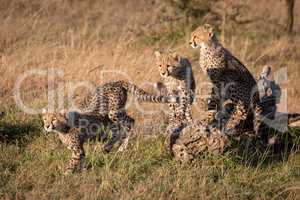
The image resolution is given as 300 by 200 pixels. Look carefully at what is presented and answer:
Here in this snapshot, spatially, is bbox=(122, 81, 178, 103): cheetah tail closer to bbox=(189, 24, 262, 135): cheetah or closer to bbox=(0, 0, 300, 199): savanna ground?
bbox=(0, 0, 300, 199): savanna ground

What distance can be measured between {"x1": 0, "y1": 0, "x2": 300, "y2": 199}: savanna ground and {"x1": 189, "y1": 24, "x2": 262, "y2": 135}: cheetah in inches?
18.7

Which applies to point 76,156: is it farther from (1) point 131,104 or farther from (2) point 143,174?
(1) point 131,104

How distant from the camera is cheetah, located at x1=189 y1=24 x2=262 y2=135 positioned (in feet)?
19.1

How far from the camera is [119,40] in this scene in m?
8.48

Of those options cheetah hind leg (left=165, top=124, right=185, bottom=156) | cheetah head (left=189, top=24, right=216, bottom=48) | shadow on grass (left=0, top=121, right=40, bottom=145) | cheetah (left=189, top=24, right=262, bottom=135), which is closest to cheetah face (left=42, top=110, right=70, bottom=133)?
shadow on grass (left=0, top=121, right=40, bottom=145)

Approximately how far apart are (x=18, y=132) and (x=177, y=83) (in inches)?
64.7

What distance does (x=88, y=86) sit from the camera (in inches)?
272

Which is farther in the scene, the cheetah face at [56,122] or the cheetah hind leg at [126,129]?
the cheetah hind leg at [126,129]


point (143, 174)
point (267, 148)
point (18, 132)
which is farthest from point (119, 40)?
point (143, 174)

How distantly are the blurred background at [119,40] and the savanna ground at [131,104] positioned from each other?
0.02m

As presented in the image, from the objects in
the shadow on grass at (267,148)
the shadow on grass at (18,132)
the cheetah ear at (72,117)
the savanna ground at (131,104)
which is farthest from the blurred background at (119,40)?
the shadow on grass at (267,148)

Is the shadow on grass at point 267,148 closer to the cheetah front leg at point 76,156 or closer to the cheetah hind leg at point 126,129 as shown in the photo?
the cheetah hind leg at point 126,129

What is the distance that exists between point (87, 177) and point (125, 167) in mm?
380

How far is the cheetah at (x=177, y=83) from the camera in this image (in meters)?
5.58
